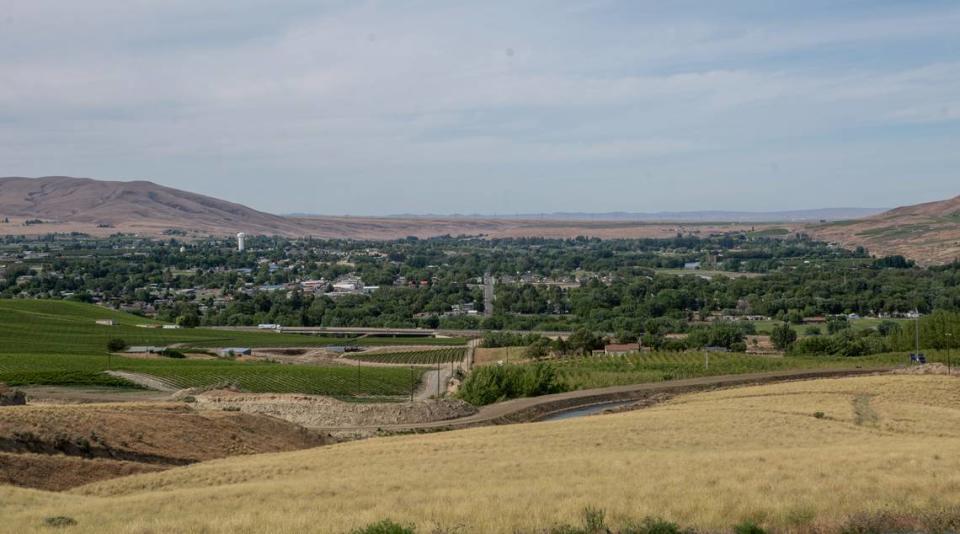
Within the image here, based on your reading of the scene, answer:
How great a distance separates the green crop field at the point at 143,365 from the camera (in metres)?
74.4

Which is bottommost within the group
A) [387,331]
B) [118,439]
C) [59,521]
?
[387,331]

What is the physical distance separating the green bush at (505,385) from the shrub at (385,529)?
5278 centimetres

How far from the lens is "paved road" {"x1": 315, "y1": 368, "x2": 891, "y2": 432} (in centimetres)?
5503

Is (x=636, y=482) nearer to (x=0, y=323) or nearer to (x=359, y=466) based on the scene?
(x=359, y=466)

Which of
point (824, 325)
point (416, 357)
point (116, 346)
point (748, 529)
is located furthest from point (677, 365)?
point (748, 529)

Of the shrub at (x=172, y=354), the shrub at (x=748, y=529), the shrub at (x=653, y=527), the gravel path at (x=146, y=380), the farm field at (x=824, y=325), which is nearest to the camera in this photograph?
the shrub at (x=653, y=527)

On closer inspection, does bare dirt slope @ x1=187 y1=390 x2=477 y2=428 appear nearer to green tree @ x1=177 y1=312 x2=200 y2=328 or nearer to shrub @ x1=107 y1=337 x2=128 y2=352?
shrub @ x1=107 y1=337 x2=128 y2=352

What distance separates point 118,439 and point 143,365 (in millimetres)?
46440

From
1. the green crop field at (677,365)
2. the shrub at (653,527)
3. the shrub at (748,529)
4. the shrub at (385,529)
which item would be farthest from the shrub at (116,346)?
the shrub at (748,529)

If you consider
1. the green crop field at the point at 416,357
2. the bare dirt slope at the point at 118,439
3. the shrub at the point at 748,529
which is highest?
the shrub at the point at 748,529

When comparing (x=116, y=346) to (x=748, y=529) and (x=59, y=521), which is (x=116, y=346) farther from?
(x=748, y=529)

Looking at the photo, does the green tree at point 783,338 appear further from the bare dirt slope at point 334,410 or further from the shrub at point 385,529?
the shrub at point 385,529

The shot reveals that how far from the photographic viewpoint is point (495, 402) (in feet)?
227

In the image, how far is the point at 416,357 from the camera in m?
108
